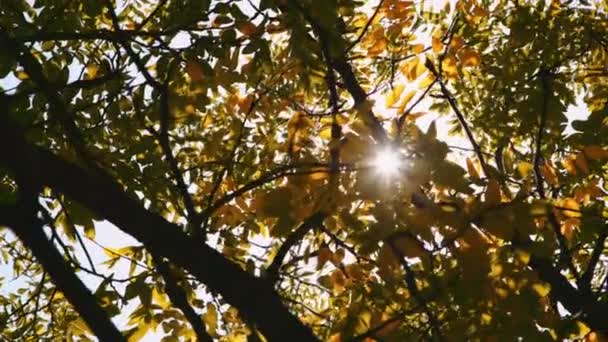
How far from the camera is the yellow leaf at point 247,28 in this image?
293 centimetres

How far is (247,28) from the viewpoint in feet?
9.72

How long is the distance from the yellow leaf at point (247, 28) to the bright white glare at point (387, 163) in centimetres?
118

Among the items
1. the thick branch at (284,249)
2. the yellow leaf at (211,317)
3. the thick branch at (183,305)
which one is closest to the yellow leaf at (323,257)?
the thick branch at (284,249)

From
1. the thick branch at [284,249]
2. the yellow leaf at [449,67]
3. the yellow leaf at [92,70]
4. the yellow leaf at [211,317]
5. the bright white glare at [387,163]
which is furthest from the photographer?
the yellow leaf at [92,70]

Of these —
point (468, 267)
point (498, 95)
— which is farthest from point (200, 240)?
point (498, 95)

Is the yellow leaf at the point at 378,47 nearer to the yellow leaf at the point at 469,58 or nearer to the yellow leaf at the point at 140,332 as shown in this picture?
the yellow leaf at the point at 469,58

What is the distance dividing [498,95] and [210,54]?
2993 mm

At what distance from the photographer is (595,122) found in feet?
10.7

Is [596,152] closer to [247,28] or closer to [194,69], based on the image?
[247,28]

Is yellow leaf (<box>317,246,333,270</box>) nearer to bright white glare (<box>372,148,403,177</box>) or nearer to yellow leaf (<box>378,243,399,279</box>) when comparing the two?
yellow leaf (<box>378,243,399,279</box>)

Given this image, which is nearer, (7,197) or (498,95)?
(7,197)

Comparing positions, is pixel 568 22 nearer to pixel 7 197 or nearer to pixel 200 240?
pixel 200 240

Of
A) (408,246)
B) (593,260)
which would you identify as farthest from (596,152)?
(408,246)

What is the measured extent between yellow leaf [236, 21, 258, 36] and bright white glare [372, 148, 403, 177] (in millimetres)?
1177
